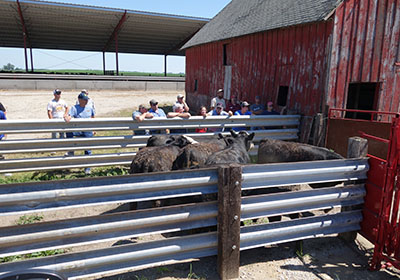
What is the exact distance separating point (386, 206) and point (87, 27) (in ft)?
111

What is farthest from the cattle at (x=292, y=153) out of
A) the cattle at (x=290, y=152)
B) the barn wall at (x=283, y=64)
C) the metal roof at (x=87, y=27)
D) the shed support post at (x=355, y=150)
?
the metal roof at (x=87, y=27)

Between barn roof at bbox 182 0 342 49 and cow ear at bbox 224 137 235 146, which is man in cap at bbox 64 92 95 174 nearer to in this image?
cow ear at bbox 224 137 235 146

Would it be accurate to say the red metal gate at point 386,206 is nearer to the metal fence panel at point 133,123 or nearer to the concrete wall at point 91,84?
the metal fence panel at point 133,123

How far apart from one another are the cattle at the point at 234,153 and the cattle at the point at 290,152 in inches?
17.2

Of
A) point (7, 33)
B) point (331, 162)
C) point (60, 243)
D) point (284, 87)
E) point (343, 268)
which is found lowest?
point (343, 268)

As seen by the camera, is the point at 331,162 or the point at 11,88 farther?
the point at 11,88

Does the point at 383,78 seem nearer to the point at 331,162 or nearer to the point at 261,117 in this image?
the point at 261,117

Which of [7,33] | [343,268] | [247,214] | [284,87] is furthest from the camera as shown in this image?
[7,33]

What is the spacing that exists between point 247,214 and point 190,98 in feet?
62.1

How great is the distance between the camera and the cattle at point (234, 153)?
186 inches

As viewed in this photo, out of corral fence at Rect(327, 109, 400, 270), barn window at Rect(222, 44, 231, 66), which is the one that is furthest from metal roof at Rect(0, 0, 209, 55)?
corral fence at Rect(327, 109, 400, 270)

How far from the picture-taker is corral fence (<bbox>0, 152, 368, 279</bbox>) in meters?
2.60

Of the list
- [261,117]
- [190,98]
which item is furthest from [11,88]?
[261,117]

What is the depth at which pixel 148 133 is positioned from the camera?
763cm
